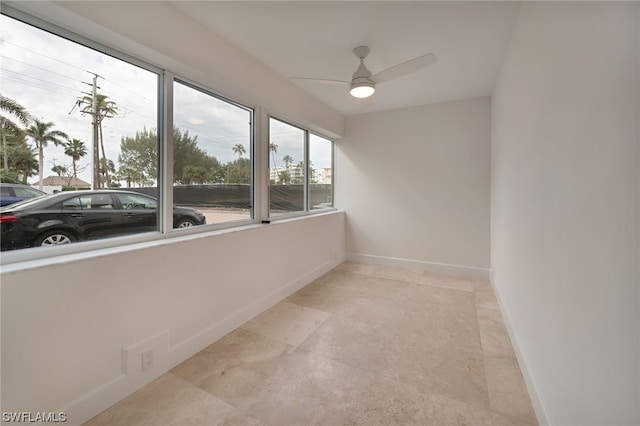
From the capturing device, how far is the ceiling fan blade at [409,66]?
1.96 m

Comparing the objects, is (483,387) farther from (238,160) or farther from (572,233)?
(238,160)

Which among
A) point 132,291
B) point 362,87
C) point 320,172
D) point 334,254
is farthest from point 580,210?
point 320,172

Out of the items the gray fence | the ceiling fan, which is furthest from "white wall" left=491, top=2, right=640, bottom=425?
the gray fence

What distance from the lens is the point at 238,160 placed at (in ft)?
8.70

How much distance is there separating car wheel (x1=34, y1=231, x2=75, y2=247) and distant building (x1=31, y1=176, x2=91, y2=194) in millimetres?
234

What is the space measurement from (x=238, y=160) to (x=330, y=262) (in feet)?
6.99

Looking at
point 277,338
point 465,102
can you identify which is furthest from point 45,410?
point 465,102

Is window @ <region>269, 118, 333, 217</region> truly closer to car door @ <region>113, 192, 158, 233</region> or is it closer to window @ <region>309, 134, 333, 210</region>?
window @ <region>309, 134, 333, 210</region>

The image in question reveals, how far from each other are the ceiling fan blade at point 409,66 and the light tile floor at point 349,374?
2212 millimetres

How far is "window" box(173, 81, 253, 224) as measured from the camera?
2.11 meters

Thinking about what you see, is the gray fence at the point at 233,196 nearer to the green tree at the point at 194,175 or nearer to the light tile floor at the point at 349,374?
the green tree at the point at 194,175

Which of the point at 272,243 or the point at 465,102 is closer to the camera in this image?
the point at 272,243

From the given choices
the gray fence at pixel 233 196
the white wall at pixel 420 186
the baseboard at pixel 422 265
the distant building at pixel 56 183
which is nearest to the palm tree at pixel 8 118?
the distant building at pixel 56 183

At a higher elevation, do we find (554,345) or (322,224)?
(322,224)
